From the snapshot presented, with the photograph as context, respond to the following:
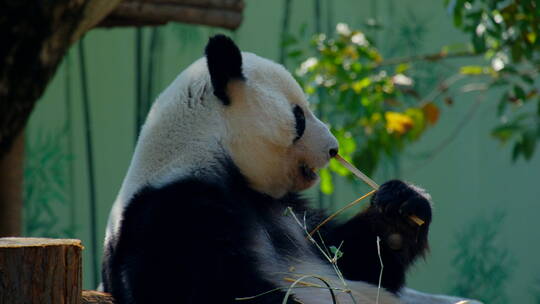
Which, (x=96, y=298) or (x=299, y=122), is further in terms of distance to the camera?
(x=299, y=122)

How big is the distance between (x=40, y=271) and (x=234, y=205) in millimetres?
638

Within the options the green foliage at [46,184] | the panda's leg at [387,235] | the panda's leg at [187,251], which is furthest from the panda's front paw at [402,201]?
the green foliage at [46,184]

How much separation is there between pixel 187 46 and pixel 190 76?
147 inches

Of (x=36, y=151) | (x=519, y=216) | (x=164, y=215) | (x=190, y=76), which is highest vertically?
(x=190, y=76)

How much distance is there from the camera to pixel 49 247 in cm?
162

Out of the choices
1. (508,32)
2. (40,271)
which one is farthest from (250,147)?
(508,32)

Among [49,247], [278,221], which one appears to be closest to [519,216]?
[278,221]

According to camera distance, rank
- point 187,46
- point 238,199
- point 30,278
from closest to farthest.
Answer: point 30,278, point 238,199, point 187,46

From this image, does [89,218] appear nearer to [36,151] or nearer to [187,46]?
[36,151]

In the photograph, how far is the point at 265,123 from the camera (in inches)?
90.3

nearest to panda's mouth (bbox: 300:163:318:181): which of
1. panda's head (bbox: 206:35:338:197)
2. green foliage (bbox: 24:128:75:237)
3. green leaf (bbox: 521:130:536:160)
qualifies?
panda's head (bbox: 206:35:338:197)

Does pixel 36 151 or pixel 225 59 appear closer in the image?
pixel 225 59

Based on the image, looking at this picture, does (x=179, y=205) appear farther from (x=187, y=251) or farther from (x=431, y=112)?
(x=431, y=112)

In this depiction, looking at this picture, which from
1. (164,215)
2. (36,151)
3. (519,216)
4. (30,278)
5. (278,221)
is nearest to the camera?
(30,278)
